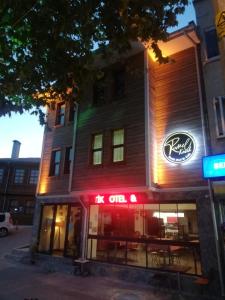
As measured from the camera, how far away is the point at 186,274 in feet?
30.2

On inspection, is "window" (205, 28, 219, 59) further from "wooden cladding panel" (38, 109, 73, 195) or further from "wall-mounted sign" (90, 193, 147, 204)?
"wooden cladding panel" (38, 109, 73, 195)

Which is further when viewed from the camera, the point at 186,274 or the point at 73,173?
the point at 73,173

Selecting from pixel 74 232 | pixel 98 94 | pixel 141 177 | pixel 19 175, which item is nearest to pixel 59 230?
pixel 74 232

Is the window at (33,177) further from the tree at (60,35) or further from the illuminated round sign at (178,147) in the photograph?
the illuminated round sign at (178,147)

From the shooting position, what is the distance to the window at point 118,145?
12.0 metres

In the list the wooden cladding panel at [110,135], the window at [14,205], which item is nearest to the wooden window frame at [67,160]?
A: the wooden cladding panel at [110,135]

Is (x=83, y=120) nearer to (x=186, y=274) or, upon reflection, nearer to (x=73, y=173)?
(x=73, y=173)

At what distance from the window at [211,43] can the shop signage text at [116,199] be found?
279 inches

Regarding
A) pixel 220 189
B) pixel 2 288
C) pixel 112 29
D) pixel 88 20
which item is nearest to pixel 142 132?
pixel 220 189

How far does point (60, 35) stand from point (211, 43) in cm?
681

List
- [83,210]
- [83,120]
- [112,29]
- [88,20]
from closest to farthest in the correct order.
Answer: [88,20] → [112,29] → [83,210] → [83,120]

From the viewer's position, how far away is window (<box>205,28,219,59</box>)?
10788 millimetres

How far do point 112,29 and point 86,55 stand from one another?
59.3 inches

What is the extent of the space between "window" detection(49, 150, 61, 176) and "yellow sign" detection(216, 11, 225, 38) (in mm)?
13774
